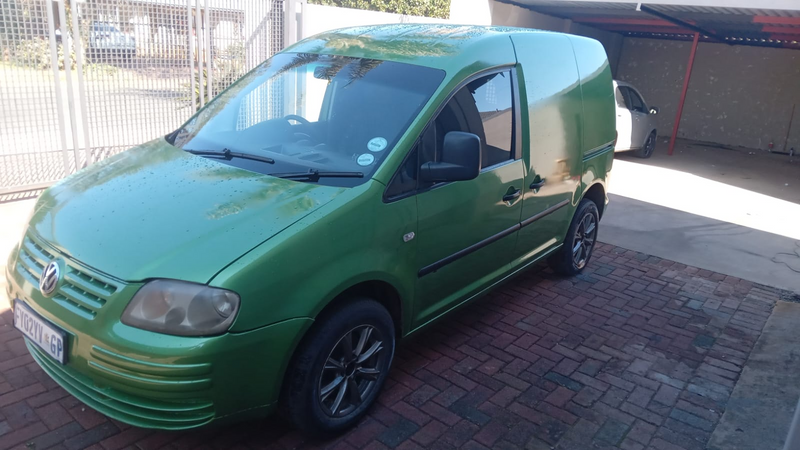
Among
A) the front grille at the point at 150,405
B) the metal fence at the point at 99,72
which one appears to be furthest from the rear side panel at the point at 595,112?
the metal fence at the point at 99,72

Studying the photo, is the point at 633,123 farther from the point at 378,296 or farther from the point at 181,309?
the point at 181,309

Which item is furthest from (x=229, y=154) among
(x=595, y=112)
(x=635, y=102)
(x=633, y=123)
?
(x=635, y=102)

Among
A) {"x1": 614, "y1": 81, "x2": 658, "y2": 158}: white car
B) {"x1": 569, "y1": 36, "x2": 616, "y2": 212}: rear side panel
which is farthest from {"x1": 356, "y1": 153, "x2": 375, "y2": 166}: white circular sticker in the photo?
{"x1": 614, "y1": 81, "x2": 658, "y2": 158}: white car

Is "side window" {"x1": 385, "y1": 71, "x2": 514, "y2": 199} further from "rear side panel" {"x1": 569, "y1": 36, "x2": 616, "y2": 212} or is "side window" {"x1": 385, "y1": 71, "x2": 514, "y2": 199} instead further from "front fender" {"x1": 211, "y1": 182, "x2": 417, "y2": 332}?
"rear side panel" {"x1": 569, "y1": 36, "x2": 616, "y2": 212}

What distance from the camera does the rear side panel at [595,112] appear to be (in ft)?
16.7

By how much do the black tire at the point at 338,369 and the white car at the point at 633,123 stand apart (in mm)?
9584

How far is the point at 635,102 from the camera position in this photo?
41.1 ft

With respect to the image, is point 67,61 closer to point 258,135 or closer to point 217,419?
point 258,135

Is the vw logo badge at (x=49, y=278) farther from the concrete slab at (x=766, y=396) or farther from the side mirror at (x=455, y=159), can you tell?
the concrete slab at (x=766, y=396)

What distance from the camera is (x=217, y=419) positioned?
8.23 feet

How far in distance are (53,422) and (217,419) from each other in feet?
3.69

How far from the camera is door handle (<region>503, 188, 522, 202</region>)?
12.9 ft

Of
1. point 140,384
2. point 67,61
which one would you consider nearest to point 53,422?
point 140,384

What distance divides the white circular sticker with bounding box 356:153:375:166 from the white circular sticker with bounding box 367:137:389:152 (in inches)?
1.9
